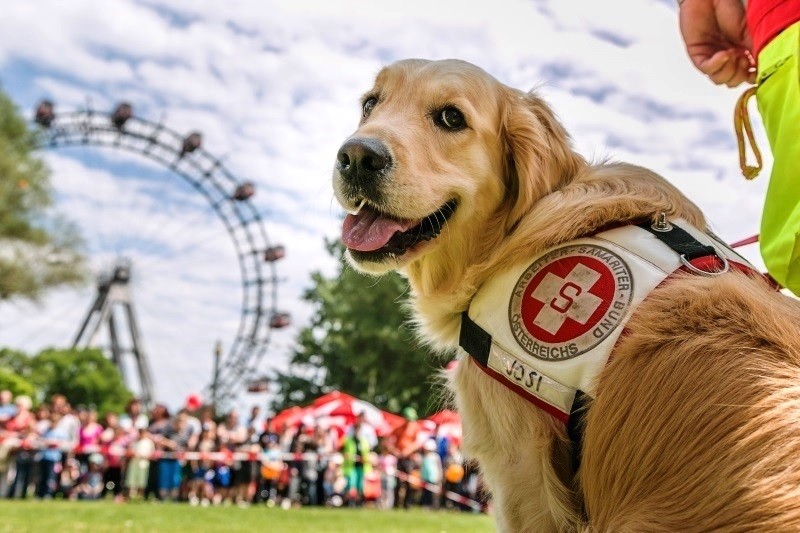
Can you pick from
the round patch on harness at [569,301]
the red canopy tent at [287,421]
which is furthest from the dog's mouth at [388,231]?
the red canopy tent at [287,421]

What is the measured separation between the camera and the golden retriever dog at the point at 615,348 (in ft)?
5.98

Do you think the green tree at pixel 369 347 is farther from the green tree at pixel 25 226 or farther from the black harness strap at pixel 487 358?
the black harness strap at pixel 487 358

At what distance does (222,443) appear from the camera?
1764 centimetres

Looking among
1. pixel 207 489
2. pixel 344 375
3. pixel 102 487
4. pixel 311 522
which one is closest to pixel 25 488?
pixel 102 487

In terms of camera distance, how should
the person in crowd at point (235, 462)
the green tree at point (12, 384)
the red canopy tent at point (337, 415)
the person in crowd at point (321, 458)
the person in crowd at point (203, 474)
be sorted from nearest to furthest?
the person in crowd at point (203, 474)
the person in crowd at point (235, 462)
the person in crowd at point (321, 458)
the red canopy tent at point (337, 415)
the green tree at point (12, 384)

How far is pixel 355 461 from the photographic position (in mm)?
17656

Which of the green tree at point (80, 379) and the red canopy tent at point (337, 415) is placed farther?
the green tree at point (80, 379)

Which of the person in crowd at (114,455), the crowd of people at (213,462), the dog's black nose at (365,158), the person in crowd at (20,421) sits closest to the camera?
the dog's black nose at (365,158)

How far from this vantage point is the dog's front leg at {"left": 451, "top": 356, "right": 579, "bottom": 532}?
2.29m

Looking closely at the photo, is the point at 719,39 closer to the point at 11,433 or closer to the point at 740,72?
the point at 740,72

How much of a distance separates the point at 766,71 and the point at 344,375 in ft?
117

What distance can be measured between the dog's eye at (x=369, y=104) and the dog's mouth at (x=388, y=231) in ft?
1.86

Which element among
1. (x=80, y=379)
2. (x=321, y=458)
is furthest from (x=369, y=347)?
(x=80, y=379)

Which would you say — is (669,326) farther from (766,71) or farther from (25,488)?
(25,488)
